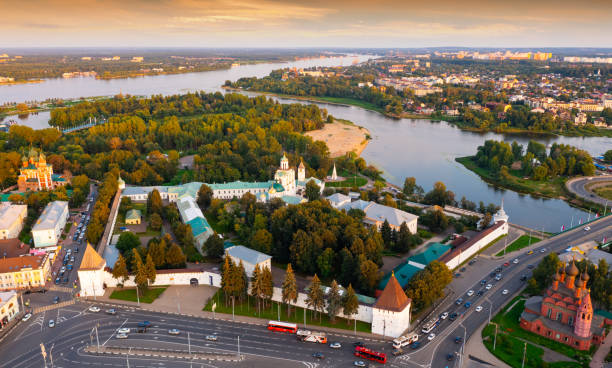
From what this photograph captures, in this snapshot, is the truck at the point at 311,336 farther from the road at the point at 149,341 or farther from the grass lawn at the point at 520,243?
the grass lawn at the point at 520,243

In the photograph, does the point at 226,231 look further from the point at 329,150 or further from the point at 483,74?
the point at 483,74

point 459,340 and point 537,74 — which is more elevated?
point 537,74

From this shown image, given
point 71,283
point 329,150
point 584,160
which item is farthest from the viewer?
point 329,150

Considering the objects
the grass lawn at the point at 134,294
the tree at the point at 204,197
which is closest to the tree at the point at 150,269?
the grass lawn at the point at 134,294

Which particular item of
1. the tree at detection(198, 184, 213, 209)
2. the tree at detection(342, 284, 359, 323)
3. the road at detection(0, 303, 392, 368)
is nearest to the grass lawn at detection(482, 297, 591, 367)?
the road at detection(0, 303, 392, 368)

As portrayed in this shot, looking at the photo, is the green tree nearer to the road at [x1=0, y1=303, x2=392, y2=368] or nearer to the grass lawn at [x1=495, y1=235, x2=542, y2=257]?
the road at [x1=0, y1=303, x2=392, y2=368]

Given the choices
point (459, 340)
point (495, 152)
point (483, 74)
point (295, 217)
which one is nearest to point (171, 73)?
point (483, 74)
